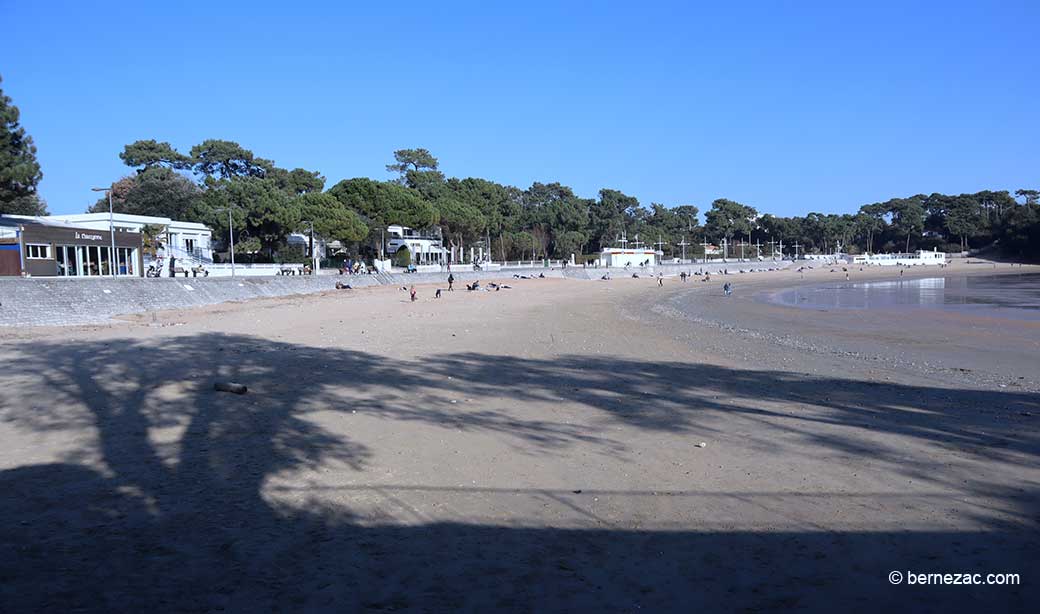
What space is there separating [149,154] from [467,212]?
38.2 meters

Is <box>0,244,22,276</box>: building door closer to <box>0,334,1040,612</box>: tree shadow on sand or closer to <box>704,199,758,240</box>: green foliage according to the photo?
<box>0,334,1040,612</box>: tree shadow on sand

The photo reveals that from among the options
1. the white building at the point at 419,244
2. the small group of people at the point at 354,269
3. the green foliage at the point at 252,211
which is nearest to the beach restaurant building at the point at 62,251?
the green foliage at the point at 252,211

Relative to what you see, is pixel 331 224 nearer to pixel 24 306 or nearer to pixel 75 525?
pixel 24 306

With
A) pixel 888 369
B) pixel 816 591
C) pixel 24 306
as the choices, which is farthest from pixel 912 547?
pixel 24 306

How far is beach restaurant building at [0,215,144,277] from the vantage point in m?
32.7

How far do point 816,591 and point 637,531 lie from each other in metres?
1.35

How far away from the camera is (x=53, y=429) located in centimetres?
820

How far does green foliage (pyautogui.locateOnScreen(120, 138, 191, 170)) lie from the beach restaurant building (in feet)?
135

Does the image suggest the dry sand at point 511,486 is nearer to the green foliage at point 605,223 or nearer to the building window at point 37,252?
the building window at point 37,252

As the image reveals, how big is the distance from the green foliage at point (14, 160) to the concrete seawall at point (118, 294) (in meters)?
7.86

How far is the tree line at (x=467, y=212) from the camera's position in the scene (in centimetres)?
5519

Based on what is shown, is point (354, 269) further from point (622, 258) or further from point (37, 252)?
point (622, 258)

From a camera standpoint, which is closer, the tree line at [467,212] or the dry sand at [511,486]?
the dry sand at [511,486]

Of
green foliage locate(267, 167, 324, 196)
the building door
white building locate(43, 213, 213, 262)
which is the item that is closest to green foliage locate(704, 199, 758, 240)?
green foliage locate(267, 167, 324, 196)
